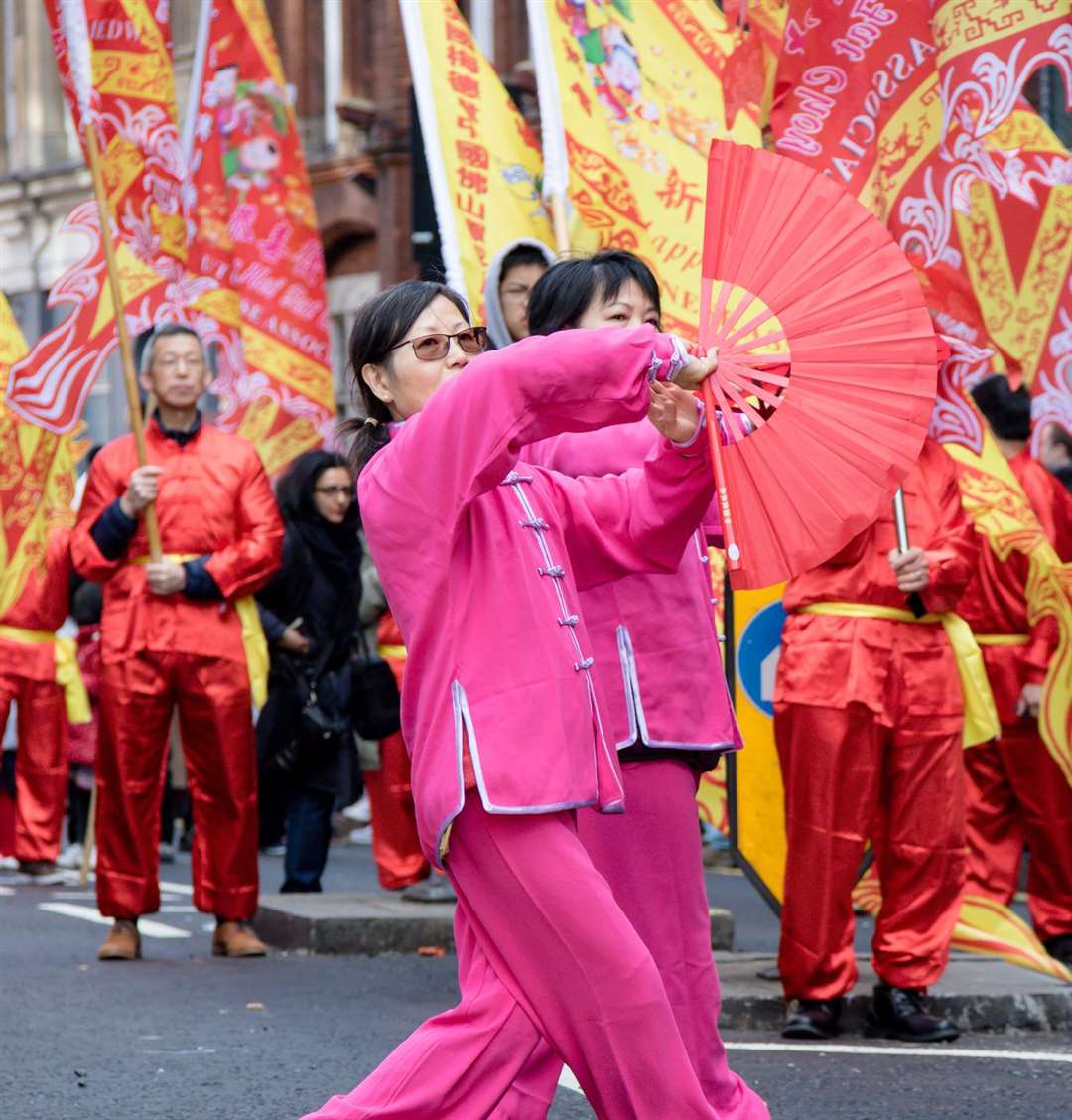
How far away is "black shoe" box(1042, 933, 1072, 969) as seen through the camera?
8711mm

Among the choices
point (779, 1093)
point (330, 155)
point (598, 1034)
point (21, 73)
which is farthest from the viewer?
point (21, 73)

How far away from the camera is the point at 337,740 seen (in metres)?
10.3

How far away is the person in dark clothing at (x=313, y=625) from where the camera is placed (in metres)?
10.1

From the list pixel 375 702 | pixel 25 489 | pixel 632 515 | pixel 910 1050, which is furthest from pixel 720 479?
pixel 25 489

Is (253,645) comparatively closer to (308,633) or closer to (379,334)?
(308,633)

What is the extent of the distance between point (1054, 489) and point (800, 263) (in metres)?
4.57

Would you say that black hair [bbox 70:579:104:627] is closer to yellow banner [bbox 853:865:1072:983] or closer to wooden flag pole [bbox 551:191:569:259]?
wooden flag pole [bbox 551:191:569:259]

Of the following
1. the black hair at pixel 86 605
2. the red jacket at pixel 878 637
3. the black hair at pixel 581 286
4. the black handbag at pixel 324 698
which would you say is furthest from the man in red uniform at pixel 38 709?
the black hair at pixel 581 286

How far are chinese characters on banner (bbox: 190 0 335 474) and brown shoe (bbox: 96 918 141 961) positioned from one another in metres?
2.53

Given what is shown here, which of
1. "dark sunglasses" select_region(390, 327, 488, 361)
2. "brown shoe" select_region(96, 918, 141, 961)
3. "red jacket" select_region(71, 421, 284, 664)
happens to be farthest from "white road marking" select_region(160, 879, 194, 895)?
"dark sunglasses" select_region(390, 327, 488, 361)

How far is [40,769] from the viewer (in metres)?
12.2

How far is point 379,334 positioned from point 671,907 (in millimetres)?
1222

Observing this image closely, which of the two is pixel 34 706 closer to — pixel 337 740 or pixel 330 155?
pixel 337 740

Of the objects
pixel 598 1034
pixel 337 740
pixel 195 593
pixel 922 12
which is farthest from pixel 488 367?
pixel 337 740
